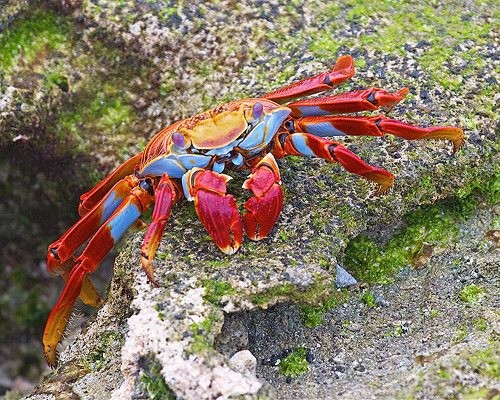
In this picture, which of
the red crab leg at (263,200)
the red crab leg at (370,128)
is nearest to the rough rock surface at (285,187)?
the red crab leg at (263,200)

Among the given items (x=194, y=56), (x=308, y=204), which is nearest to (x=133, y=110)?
(x=194, y=56)

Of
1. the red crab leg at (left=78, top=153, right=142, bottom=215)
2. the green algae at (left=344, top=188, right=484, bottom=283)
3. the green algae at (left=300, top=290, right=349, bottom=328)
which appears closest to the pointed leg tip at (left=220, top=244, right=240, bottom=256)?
the green algae at (left=300, top=290, right=349, bottom=328)

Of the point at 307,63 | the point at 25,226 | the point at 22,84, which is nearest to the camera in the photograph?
the point at 307,63

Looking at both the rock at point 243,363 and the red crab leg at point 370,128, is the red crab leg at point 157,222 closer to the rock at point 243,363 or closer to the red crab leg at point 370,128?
the rock at point 243,363

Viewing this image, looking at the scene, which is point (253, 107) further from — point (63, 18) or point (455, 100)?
point (63, 18)

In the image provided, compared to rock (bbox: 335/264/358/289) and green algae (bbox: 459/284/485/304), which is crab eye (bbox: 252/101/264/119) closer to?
rock (bbox: 335/264/358/289)

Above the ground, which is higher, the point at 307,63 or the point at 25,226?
the point at 307,63

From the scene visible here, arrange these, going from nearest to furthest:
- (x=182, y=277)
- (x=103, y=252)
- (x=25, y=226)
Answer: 1. (x=182, y=277)
2. (x=103, y=252)
3. (x=25, y=226)
